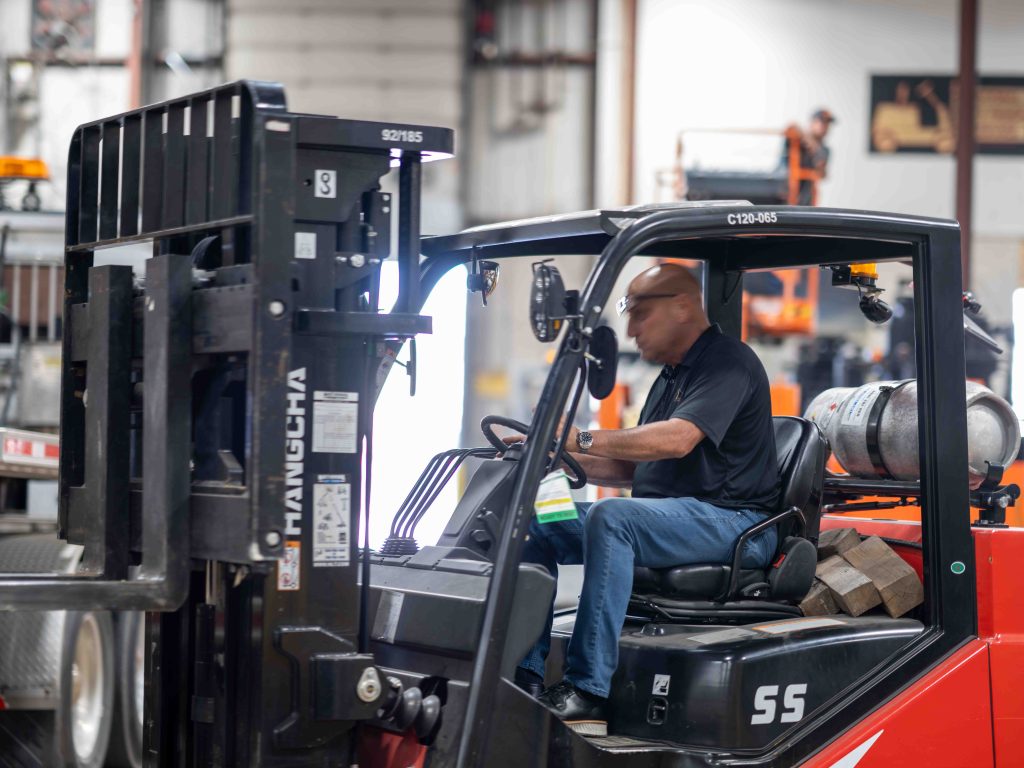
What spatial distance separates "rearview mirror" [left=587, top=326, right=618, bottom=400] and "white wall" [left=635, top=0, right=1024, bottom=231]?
15.0 metres

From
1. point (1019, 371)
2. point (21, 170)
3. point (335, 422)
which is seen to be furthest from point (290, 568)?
point (21, 170)

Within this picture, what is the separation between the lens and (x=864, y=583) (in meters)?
4.20

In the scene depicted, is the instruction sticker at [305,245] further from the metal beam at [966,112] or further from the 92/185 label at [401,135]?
the metal beam at [966,112]

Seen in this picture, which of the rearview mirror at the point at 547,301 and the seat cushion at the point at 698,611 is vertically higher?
the rearview mirror at the point at 547,301

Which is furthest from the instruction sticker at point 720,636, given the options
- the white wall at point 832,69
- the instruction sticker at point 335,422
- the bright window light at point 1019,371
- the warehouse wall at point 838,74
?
the white wall at point 832,69

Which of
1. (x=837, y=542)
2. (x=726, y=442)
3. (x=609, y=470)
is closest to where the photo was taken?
(x=726, y=442)

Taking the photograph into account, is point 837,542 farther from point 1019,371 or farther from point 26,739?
point 26,739

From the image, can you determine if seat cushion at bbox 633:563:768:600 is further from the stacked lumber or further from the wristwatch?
the wristwatch

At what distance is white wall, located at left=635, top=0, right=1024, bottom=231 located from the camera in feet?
59.7

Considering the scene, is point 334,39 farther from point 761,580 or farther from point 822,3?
point 761,580

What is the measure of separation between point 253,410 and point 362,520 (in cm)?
51

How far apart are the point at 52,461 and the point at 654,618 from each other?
4.44 metres

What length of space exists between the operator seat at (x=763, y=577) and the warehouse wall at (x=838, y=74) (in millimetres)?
14055

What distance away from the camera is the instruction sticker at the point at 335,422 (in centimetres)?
353
